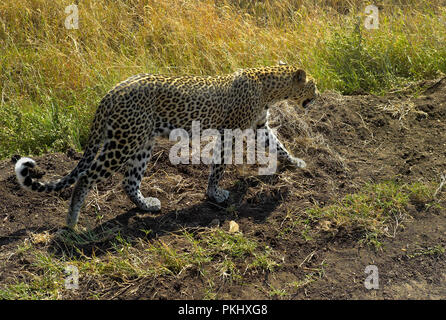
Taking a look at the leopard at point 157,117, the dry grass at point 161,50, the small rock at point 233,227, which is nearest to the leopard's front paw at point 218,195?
the leopard at point 157,117

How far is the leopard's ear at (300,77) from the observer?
21.6 feet

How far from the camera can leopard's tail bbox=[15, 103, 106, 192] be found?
5.26m

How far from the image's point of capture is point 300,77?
21.8 feet

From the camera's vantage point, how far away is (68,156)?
22.4 ft

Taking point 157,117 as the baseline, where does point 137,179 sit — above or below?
below

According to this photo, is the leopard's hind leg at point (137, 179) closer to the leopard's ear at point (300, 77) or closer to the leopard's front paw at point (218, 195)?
the leopard's front paw at point (218, 195)

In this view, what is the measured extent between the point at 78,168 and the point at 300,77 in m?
2.70

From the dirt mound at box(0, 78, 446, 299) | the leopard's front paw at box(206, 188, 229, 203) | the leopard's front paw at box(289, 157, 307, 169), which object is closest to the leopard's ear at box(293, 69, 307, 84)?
the dirt mound at box(0, 78, 446, 299)

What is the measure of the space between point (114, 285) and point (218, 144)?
2.00m

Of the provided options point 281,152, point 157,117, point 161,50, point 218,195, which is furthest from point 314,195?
point 161,50

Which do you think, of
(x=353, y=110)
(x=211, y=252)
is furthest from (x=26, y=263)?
(x=353, y=110)

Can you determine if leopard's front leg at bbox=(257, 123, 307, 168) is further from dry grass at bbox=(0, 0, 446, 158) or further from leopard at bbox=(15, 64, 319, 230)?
dry grass at bbox=(0, 0, 446, 158)

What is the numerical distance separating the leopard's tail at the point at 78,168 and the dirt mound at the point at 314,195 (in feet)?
1.57

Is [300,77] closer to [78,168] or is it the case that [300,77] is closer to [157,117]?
[157,117]
